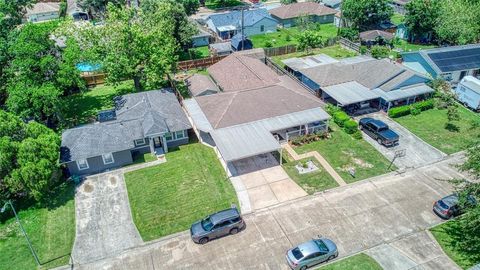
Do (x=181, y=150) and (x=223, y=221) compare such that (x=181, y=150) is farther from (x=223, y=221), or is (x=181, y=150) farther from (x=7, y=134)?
(x=7, y=134)

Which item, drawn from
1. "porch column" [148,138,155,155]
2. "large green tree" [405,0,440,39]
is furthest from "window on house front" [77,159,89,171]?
"large green tree" [405,0,440,39]

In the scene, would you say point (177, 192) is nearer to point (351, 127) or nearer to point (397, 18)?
point (351, 127)

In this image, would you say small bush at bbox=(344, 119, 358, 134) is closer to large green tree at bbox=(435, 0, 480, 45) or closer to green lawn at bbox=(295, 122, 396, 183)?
green lawn at bbox=(295, 122, 396, 183)

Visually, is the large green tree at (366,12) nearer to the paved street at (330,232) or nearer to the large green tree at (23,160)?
the paved street at (330,232)

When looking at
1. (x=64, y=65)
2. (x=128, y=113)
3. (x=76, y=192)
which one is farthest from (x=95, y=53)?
(x=76, y=192)

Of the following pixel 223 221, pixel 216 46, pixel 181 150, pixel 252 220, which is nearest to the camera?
pixel 223 221

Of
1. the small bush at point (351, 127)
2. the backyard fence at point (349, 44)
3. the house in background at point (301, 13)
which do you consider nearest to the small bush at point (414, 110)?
the small bush at point (351, 127)
